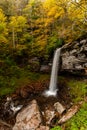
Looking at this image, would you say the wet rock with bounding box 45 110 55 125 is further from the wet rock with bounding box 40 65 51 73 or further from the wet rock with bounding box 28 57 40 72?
the wet rock with bounding box 28 57 40 72

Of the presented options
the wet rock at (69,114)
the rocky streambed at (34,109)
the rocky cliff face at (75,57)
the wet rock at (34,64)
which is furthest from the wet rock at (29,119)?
the wet rock at (34,64)

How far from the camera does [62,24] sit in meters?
22.6

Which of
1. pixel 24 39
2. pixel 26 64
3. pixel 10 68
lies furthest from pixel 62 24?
pixel 10 68

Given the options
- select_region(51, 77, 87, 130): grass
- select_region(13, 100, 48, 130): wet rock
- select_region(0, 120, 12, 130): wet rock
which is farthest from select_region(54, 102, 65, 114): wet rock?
select_region(0, 120, 12, 130): wet rock

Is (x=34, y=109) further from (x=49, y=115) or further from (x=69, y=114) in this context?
(x=69, y=114)

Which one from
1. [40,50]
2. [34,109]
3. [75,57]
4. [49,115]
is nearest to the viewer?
[49,115]

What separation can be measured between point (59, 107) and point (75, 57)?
4757 mm

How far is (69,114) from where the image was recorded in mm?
12820

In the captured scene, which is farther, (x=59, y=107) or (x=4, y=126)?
(x=59, y=107)

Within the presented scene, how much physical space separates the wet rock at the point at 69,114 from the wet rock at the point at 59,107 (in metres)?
0.47

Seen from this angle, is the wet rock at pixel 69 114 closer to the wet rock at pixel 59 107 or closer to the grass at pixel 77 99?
the grass at pixel 77 99

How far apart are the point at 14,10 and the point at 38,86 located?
61.8ft

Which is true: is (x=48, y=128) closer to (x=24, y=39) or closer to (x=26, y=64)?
(x=26, y=64)

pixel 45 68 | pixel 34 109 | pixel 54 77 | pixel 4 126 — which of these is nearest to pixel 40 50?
pixel 45 68
